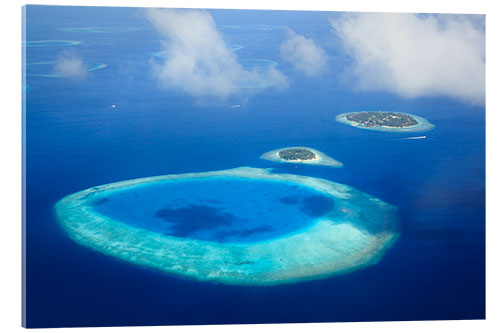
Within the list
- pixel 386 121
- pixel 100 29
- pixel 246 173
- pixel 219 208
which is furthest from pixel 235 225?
pixel 386 121

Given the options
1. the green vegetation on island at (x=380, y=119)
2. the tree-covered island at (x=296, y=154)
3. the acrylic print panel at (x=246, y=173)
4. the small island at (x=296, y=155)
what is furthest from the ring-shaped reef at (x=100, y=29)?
the green vegetation on island at (x=380, y=119)

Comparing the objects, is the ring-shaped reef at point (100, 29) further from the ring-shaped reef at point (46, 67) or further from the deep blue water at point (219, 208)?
the deep blue water at point (219, 208)

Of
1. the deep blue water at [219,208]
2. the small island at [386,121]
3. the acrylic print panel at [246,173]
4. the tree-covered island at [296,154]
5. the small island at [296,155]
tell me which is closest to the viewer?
the acrylic print panel at [246,173]

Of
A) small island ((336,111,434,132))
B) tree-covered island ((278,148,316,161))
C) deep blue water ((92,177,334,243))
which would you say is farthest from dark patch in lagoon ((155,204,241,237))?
small island ((336,111,434,132))

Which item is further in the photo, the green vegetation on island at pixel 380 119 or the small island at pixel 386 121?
the green vegetation on island at pixel 380 119

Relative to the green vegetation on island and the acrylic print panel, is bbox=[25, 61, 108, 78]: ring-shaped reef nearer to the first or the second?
the acrylic print panel

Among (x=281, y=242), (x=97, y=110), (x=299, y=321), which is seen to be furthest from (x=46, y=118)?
(x=299, y=321)

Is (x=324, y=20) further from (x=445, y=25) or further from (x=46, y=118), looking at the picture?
(x=46, y=118)
